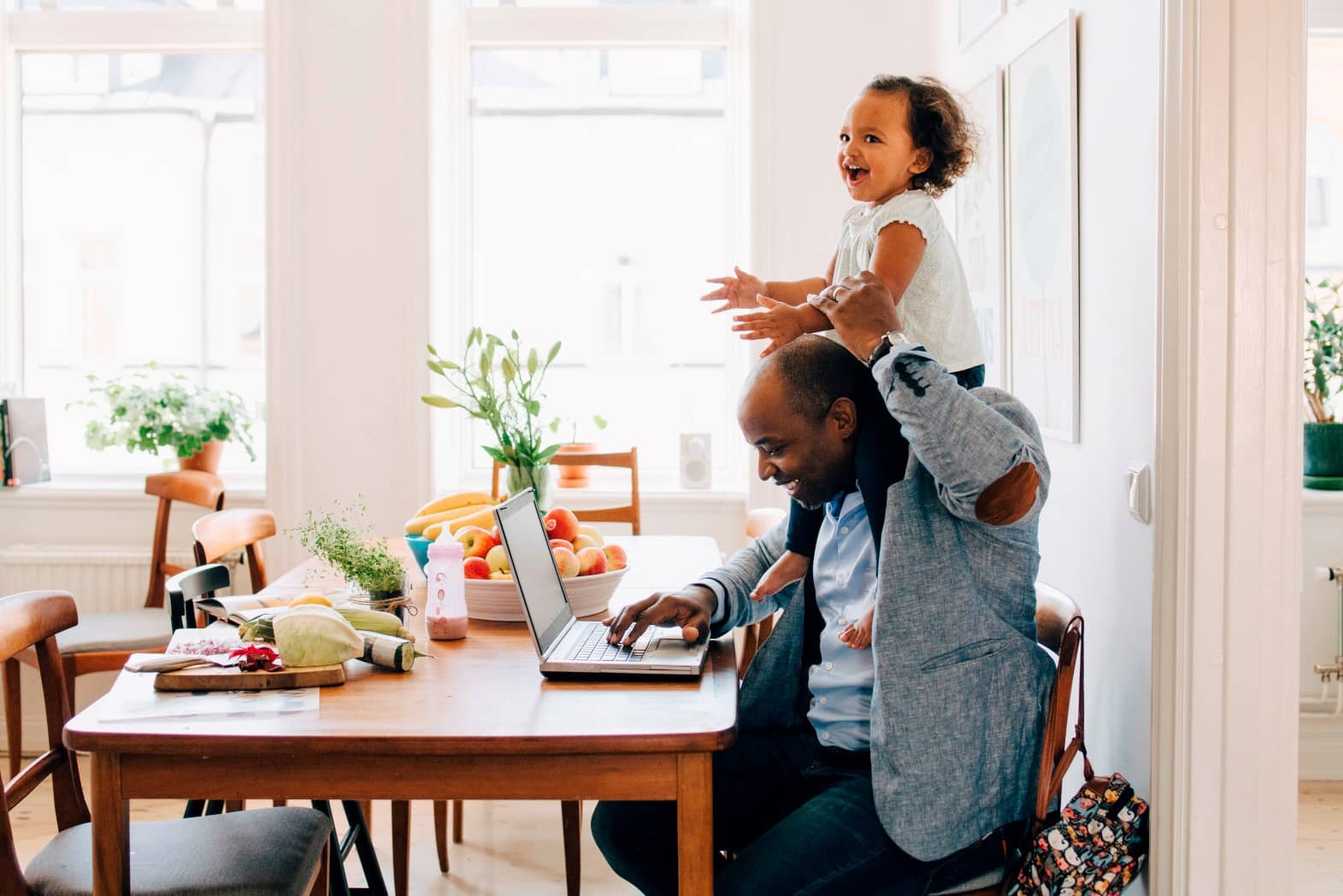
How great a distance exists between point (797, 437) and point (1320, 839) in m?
2.27

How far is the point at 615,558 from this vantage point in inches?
85.2

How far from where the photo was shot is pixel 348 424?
12.1 ft

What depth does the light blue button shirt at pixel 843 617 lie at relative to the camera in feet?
5.47

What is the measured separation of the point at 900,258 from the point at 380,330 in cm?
221

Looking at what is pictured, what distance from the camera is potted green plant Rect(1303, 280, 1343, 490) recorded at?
3.30m

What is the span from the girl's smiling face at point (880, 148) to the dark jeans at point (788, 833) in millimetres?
964

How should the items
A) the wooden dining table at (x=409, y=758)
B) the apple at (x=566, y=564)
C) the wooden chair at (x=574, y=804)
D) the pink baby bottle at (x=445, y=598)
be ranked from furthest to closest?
the wooden chair at (x=574, y=804)
the apple at (x=566, y=564)
the pink baby bottle at (x=445, y=598)
the wooden dining table at (x=409, y=758)

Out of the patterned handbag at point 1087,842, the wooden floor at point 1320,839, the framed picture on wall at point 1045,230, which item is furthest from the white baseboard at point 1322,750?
the patterned handbag at point 1087,842

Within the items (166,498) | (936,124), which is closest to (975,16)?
(936,124)

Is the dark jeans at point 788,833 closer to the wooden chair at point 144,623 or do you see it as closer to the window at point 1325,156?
the wooden chair at point 144,623

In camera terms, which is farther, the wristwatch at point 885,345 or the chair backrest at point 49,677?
the chair backrest at point 49,677

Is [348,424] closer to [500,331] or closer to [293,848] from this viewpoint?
[500,331]

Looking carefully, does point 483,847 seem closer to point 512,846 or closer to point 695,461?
point 512,846

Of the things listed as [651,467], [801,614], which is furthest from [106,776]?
[651,467]
